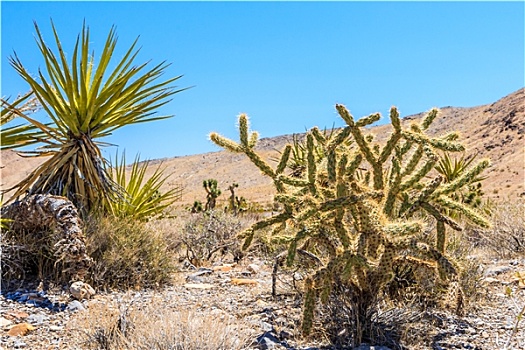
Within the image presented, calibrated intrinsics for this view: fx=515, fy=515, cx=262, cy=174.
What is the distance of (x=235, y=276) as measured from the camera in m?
6.54

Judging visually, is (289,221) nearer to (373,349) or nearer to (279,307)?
(279,307)

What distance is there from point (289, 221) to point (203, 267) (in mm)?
3084

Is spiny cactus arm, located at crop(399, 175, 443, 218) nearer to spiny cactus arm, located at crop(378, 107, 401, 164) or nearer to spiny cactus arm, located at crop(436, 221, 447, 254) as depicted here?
spiny cactus arm, located at crop(436, 221, 447, 254)

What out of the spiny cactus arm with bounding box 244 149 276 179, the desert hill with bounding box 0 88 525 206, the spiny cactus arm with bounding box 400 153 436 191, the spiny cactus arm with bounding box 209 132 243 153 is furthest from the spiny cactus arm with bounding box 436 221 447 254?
the desert hill with bounding box 0 88 525 206

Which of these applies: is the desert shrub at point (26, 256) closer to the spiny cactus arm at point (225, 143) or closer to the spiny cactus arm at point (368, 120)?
the spiny cactus arm at point (225, 143)

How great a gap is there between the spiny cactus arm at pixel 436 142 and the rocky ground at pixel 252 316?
0.94 metres

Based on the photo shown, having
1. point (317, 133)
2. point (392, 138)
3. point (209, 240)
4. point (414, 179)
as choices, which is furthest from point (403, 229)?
point (209, 240)

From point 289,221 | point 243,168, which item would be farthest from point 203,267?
point 243,168

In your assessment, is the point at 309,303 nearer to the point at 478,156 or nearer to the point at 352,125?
the point at 352,125

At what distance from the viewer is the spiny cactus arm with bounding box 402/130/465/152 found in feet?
11.9

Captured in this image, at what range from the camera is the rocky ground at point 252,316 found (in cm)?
390

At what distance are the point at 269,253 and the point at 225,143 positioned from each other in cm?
347

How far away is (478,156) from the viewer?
1839 inches

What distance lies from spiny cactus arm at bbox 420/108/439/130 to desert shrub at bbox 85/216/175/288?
335cm
